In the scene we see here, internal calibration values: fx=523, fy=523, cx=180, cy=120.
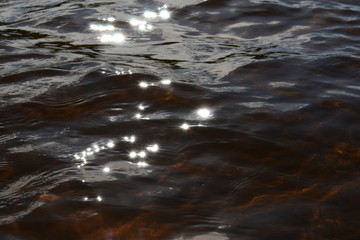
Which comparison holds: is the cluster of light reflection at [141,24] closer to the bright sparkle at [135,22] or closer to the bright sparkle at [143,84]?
the bright sparkle at [135,22]

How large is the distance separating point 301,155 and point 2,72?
2.11 metres

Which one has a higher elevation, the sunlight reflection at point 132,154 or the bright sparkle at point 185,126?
the sunlight reflection at point 132,154

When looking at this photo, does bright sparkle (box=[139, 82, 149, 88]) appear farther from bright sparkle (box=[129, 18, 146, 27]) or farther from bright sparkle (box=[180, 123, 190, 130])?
bright sparkle (box=[129, 18, 146, 27])

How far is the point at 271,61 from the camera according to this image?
3.84 meters

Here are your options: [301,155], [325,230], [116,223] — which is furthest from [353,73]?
[116,223]

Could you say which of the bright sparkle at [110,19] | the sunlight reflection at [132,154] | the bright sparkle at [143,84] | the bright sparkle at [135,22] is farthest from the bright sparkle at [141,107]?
the bright sparkle at [110,19]

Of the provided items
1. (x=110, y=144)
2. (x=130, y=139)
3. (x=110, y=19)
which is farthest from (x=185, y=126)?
(x=110, y=19)

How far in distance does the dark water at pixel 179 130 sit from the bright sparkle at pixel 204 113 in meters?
0.01

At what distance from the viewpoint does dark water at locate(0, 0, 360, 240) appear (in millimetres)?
2148

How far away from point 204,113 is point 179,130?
0.89 ft

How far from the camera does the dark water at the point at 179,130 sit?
215cm

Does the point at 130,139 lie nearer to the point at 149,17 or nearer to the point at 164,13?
the point at 149,17

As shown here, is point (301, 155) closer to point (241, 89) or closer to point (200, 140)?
point (200, 140)

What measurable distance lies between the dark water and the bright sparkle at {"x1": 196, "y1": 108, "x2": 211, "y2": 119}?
12mm
